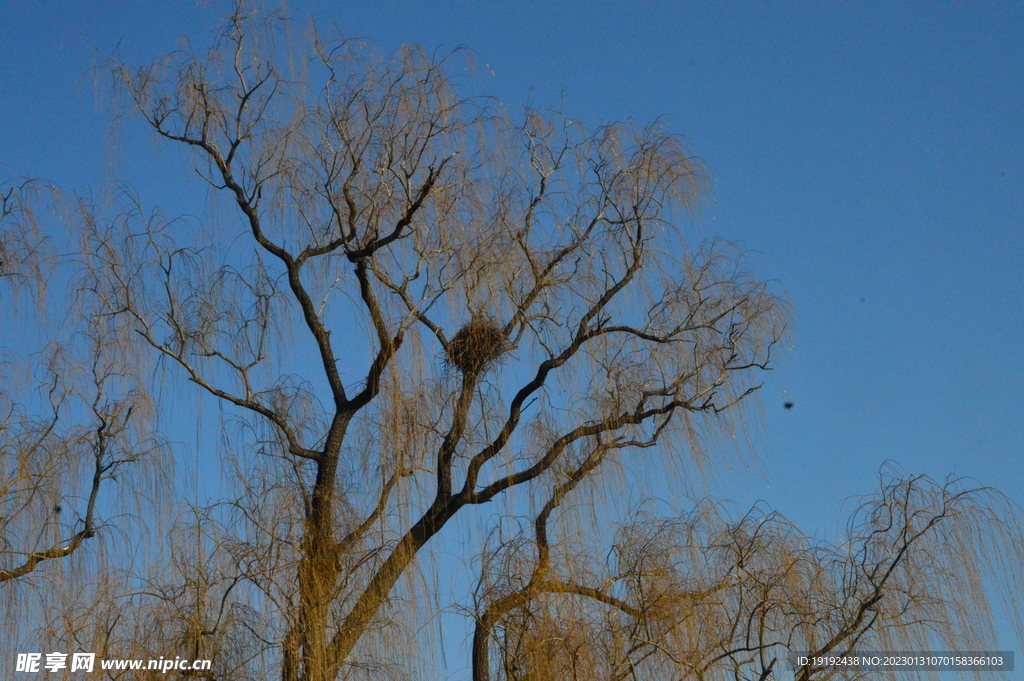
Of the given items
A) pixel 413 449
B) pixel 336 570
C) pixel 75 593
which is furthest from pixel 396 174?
pixel 75 593

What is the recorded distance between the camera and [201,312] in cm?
934

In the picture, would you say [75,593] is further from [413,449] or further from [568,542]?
[568,542]

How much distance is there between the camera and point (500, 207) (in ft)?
31.3

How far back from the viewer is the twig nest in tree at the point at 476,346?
898 centimetres

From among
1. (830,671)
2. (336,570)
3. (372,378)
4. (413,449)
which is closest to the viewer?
(830,671)

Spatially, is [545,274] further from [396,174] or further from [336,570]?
[336,570]

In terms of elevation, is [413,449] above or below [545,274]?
below

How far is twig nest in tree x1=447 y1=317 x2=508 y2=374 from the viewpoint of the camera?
354 inches

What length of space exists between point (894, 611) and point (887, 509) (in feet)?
2.21

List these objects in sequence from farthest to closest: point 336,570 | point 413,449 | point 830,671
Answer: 1. point 413,449
2. point 336,570
3. point 830,671

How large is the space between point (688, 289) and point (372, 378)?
8.57ft

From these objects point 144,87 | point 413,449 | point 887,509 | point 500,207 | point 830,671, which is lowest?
point 830,671

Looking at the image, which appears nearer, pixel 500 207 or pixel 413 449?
pixel 413 449

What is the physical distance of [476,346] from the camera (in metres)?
8.98
